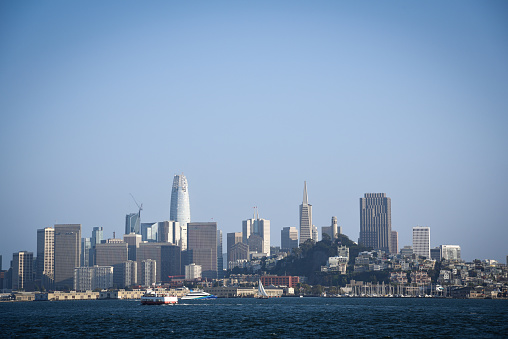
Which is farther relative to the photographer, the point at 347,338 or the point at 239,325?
the point at 239,325

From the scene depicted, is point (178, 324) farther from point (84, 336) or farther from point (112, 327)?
point (84, 336)

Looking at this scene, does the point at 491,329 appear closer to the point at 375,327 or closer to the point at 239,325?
the point at 375,327

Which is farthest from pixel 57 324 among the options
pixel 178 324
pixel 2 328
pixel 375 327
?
pixel 375 327

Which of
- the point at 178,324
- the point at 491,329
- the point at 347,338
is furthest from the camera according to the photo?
the point at 178,324

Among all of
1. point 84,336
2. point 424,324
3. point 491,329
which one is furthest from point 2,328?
point 491,329

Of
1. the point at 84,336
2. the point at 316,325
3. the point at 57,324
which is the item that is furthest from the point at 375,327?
the point at 57,324

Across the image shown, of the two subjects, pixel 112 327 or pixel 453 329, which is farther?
pixel 112 327

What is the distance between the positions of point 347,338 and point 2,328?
64572 millimetres

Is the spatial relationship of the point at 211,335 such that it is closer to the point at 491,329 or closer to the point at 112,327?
the point at 112,327

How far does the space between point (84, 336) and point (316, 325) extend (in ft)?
148

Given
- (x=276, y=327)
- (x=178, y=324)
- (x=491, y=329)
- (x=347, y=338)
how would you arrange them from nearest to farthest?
(x=347, y=338)
(x=491, y=329)
(x=276, y=327)
(x=178, y=324)

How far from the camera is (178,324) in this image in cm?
14250

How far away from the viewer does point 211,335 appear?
118562mm

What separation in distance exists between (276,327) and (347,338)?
23.0 meters
